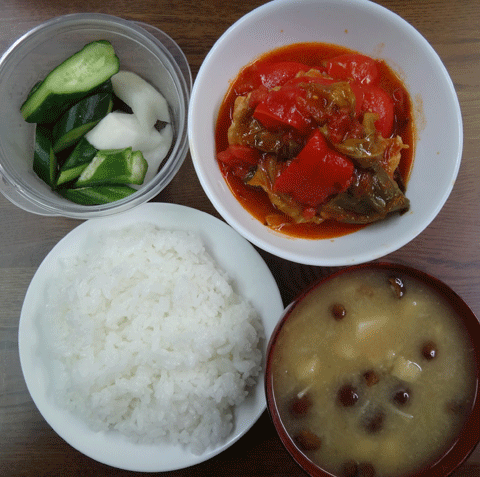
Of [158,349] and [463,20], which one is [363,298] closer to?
[158,349]

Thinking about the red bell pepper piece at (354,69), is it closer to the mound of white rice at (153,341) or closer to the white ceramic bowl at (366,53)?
the white ceramic bowl at (366,53)

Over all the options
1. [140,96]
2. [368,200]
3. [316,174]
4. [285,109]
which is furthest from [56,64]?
[368,200]

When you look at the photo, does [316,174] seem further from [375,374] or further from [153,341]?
[153,341]

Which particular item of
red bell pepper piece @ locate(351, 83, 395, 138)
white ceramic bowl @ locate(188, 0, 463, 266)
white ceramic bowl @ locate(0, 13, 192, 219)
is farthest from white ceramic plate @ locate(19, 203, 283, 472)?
red bell pepper piece @ locate(351, 83, 395, 138)

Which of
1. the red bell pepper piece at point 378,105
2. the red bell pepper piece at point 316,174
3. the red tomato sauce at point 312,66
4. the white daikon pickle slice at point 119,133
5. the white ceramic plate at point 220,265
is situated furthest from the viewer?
the white ceramic plate at point 220,265

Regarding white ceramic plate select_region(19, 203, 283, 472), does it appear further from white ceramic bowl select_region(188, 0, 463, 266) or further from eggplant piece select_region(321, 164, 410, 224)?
eggplant piece select_region(321, 164, 410, 224)

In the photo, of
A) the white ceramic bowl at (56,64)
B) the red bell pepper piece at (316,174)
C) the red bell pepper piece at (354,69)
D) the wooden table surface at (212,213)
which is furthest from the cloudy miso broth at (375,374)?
the white ceramic bowl at (56,64)

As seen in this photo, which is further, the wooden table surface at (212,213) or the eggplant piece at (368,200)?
the wooden table surface at (212,213)
